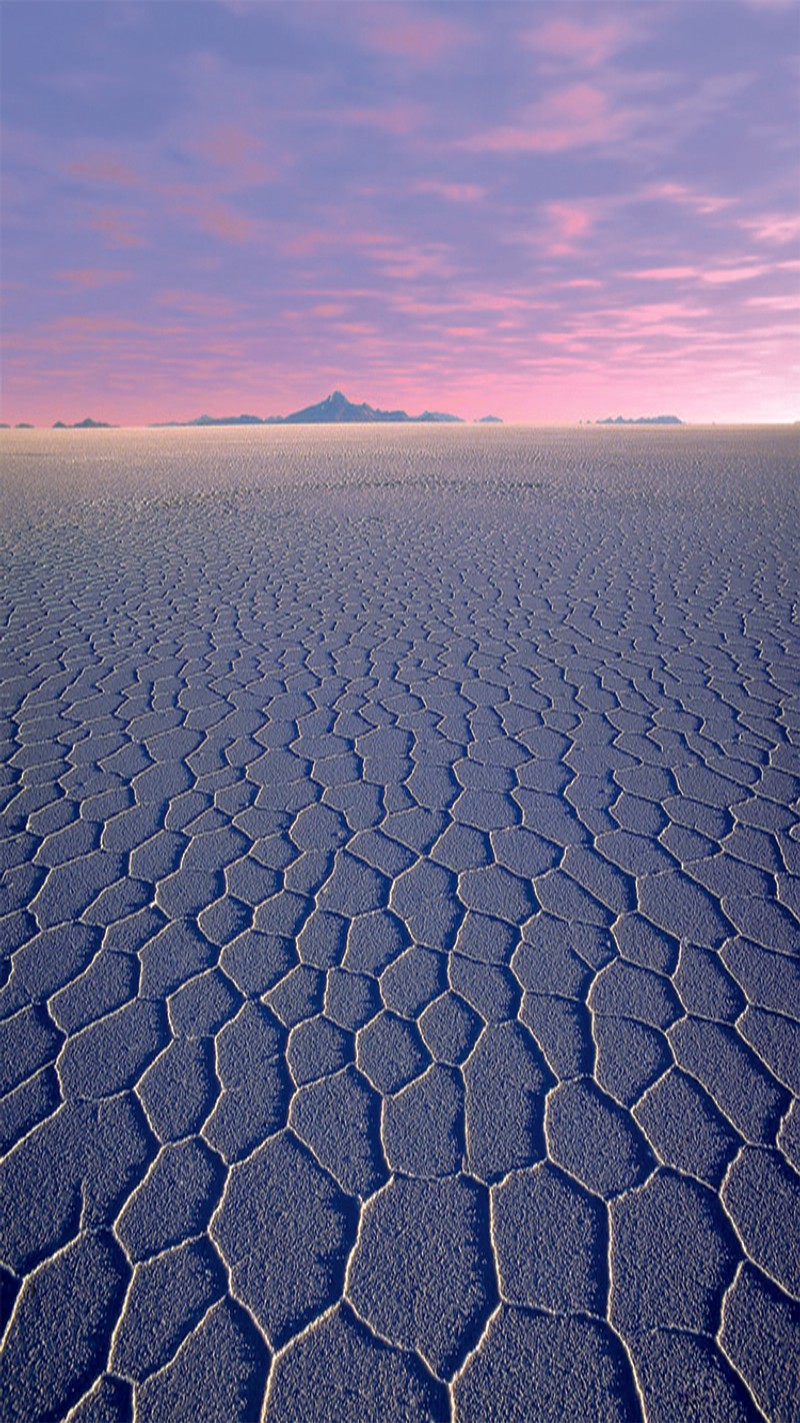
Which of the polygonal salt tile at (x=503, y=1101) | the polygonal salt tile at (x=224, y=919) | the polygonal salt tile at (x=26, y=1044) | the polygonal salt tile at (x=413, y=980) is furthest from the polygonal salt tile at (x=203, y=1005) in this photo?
the polygonal salt tile at (x=503, y=1101)

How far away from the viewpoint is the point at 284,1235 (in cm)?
146

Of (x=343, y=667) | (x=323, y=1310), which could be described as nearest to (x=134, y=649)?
(x=343, y=667)

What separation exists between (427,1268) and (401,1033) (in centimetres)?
54

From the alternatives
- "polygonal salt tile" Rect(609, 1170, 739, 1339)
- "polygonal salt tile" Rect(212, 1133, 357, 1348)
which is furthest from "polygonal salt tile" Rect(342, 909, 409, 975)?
"polygonal salt tile" Rect(609, 1170, 739, 1339)

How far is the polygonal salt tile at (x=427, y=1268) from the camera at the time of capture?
4.31ft

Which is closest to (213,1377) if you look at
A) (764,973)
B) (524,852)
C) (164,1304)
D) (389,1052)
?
(164,1304)

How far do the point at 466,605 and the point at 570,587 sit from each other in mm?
1025

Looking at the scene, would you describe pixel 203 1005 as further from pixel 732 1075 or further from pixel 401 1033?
pixel 732 1075

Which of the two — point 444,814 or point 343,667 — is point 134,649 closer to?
point 343,667

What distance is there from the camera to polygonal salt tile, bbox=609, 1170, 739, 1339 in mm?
A: 1332

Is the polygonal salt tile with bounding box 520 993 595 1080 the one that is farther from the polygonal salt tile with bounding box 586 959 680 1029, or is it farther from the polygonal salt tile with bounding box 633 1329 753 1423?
the polygonal salt tile with bounding box 633 1329 753 1423

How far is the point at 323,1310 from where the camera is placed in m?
1.35

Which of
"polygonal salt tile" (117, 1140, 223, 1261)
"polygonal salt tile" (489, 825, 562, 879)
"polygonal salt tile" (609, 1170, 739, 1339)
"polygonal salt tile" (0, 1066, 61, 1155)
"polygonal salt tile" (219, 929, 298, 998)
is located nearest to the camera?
"polygonal salt tile" (609, 1170, 739, 1339)

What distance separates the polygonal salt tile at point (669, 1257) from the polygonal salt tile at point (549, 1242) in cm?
3
